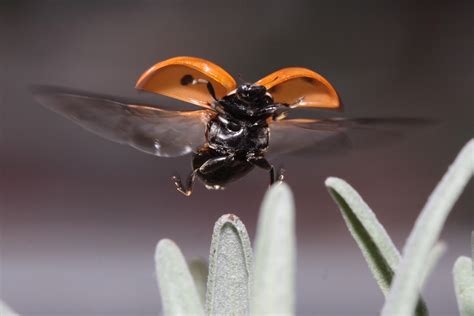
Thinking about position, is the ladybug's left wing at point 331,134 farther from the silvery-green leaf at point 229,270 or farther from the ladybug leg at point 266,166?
the silvery-green leaf at point 229,270

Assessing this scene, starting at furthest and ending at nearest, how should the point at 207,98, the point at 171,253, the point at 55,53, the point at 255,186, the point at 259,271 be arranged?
the point at 55,53 → the point at 255,186 → the point at 207,98 → the point at 171,253 → the point at 259,271

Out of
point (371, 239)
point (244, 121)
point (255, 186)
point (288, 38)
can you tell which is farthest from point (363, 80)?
point (371, 239)

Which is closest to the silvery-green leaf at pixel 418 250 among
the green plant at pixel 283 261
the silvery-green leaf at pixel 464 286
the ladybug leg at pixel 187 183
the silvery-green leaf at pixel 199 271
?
the green plant at pixel 283 261

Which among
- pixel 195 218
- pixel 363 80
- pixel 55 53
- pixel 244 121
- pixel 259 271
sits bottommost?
pixel 259 271

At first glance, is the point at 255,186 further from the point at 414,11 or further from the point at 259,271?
the point at 259,271

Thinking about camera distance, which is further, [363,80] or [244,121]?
[363,80]

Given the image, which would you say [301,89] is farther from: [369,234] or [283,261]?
[283,261]
